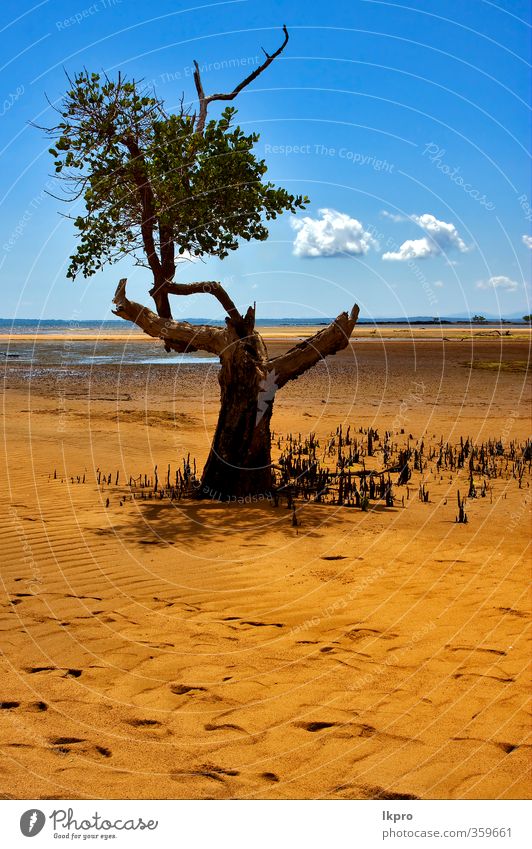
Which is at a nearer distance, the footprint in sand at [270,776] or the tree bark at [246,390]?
the footprint in sand at [270,776]

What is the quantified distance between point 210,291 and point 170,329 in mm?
898

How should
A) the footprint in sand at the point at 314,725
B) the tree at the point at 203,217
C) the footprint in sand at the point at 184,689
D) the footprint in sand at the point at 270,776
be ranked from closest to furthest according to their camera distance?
the footprint in sand at the point at 270,776 → the footprint in sand at the point at 314,725 → the footprint in sand at the point at 184,689 → the tree at the point at 203,217

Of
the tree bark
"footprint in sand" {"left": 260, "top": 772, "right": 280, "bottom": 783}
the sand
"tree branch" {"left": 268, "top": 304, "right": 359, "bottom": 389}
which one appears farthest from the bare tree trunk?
"footprint in sand" {"left": 260, "top": 772, "right": 280, "bottom": 783}

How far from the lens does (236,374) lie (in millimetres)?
10703

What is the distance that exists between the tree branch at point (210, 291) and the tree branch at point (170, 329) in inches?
13.2

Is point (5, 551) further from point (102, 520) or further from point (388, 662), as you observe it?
point (388, 662)

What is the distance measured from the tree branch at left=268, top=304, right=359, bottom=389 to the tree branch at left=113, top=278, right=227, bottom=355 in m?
0.93

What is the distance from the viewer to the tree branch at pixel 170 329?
10898 mm

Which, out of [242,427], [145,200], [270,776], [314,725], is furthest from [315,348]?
[270,776]

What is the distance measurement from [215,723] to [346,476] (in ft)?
23.0

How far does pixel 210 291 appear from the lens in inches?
443

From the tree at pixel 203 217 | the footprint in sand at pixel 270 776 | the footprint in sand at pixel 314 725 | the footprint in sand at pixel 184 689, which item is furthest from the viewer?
the tree at pixel 203 217

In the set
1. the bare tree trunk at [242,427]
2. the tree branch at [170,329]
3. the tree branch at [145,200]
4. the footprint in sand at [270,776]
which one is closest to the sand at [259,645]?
the footprint in sand at [270,776]

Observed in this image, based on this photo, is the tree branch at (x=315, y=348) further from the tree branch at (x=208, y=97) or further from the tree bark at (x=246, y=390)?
the tree branch at (x=208, y=97)
